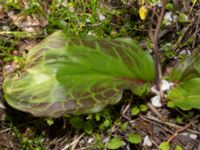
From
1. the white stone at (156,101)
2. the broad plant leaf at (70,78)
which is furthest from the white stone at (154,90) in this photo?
the broad plant leaf at (70,78)

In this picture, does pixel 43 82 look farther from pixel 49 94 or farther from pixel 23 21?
pixel 23 21

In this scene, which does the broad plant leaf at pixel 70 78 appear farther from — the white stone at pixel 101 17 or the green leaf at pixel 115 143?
the white stone at pixel 101 17

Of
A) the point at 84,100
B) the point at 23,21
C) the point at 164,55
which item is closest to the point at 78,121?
the point at 84,100

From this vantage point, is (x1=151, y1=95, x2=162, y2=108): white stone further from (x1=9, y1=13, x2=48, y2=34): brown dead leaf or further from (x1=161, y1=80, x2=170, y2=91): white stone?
(x1=9, y1=13, x2=48, y2=34): brown dead leaf

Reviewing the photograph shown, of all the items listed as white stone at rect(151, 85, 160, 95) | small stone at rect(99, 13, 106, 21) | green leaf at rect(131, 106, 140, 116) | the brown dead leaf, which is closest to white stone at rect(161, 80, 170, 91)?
white stone at rect(151, 85, 160, 95)

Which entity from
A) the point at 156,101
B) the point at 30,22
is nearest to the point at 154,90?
the point at 156,101
